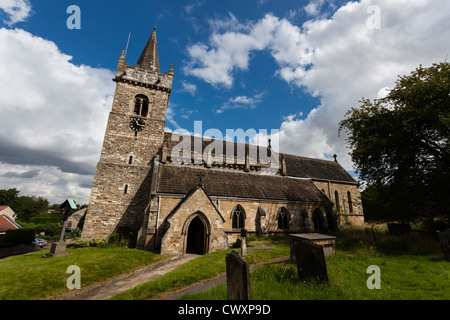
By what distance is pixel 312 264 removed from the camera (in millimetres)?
5965

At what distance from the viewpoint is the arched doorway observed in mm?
14533

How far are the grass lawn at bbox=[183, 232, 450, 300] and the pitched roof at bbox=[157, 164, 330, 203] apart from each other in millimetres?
10506

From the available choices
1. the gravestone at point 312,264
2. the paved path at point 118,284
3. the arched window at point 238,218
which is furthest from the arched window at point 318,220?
the paved path at point 118,284

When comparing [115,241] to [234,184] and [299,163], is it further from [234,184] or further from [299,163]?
[299,163]

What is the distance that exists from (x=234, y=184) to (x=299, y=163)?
1620 cm

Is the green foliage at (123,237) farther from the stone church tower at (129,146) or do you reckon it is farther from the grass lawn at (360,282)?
the grass lawn at (360,282)

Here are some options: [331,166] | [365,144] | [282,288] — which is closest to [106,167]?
[282,288]

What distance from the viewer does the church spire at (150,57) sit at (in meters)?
23.8

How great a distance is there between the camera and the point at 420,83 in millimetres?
12578

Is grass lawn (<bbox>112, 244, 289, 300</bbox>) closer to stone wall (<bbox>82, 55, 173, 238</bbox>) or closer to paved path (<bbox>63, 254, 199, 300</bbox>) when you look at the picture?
paved path (<bbox>63, 254, 199, 300</bbox>)

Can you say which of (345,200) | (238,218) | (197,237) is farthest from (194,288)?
(345,200)

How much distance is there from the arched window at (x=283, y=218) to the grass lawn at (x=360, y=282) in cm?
993

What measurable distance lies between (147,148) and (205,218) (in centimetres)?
1176

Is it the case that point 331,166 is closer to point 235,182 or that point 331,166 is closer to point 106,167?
point 235,182
